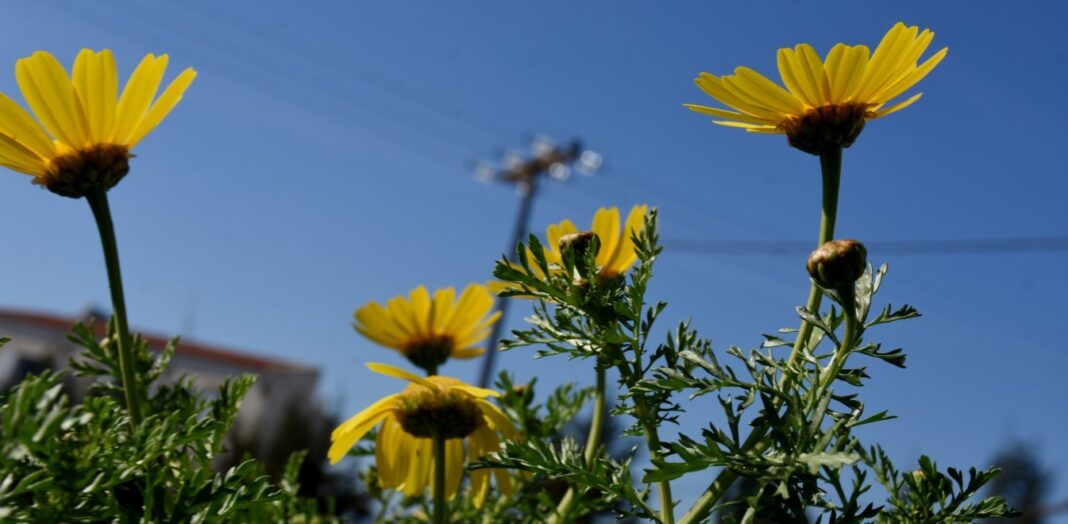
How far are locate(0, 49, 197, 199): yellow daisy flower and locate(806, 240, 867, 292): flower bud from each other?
507 millimetres

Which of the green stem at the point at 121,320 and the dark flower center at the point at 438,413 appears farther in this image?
the dark flower center at the point at 438,413

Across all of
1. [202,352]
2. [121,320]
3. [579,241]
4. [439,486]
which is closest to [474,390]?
[439,486]

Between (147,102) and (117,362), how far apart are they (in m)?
0.30

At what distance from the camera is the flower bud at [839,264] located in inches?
27.3

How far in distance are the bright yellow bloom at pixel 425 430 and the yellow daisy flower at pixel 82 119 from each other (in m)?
0.29

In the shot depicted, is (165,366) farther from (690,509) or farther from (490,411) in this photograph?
(690,509)

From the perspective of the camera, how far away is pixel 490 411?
42.3 inches

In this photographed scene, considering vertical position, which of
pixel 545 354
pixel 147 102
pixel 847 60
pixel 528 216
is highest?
pixel 528 216

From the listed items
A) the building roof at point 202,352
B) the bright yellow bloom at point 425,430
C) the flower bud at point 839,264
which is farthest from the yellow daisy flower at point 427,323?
the building roof at point 202,352

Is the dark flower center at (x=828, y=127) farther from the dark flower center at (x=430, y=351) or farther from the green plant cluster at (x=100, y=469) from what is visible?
the dark flower center at (x=430, y=351)

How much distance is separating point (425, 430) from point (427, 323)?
30cm

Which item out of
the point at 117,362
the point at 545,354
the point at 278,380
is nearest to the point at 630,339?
the point at 545,354

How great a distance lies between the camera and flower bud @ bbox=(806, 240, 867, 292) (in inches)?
27.3

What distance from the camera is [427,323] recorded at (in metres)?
1.40
